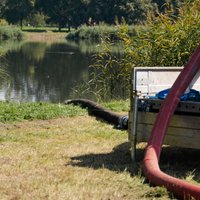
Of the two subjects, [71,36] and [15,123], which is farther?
[71,36]

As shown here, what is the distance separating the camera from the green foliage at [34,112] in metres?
8.12

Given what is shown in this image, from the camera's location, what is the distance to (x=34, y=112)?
8.45 meters

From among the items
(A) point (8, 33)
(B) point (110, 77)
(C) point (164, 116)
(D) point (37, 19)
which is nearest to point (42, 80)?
(B) point (110, 77)

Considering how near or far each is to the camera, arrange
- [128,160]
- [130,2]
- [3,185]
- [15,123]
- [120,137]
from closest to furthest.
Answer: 1. [3,185]
2. [128,160]
3. [120,137]
4. [15,123]
5. [130,2]

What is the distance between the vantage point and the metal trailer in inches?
200

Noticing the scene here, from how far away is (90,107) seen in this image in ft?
29.8

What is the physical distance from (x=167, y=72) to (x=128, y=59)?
4139 mm

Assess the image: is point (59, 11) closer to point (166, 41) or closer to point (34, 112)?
point (166, 41)

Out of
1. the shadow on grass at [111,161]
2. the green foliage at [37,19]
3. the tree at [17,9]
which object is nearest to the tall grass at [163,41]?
the shadow on grass at [111,161]

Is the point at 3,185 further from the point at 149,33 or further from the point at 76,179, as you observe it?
the point at 149,33

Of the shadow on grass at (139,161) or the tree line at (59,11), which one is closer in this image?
the shadow on grass at (139,161)

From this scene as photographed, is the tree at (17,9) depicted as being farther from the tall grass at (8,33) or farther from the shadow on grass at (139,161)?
the shadow on grass at (139,161)

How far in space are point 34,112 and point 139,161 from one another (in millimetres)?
3317

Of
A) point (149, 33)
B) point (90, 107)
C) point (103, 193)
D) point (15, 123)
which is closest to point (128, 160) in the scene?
point (103, 193)
